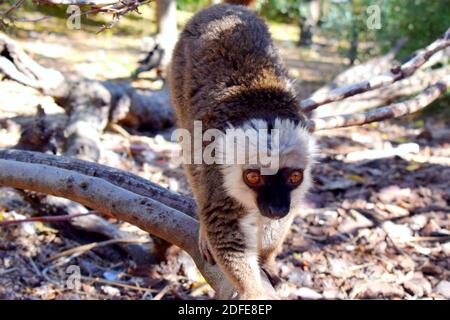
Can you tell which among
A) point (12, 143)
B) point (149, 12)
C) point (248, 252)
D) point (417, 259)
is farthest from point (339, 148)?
point (149, 12)

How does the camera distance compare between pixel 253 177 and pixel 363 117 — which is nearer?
pixel 253 177

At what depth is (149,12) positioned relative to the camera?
50.8 feet

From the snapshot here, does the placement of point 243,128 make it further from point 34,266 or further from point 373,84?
point 34,266

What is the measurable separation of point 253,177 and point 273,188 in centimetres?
15

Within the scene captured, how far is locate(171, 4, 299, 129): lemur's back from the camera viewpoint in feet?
13.4

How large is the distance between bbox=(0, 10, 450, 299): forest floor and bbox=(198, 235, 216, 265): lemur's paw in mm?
852

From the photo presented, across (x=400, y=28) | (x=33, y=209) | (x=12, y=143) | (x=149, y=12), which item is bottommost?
(x=33, y=209)

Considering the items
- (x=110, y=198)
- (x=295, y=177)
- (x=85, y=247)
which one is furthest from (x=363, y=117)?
(x=85, y=247)

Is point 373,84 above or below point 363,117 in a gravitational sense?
above

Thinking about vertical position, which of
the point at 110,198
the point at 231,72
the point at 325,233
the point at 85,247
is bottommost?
the point at 85,247

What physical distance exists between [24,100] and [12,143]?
1.63 m

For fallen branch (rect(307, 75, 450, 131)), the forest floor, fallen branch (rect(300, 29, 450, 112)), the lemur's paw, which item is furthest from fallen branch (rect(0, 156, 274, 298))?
fallen branch (rect(300, 29, 450, 112))

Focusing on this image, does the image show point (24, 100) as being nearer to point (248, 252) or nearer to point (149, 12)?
point (248, 252)

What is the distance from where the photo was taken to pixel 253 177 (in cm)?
374
